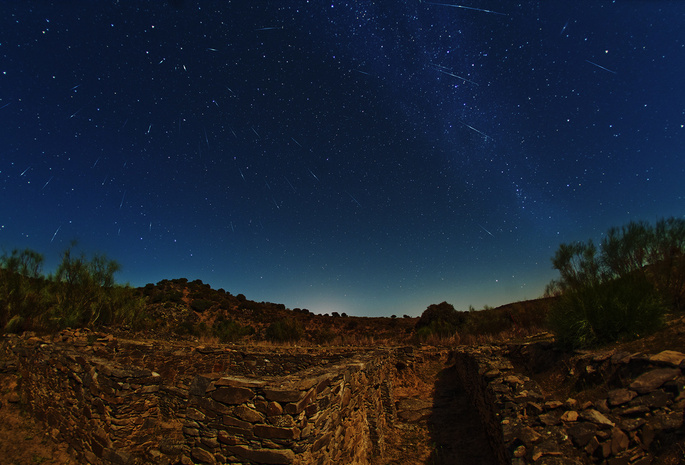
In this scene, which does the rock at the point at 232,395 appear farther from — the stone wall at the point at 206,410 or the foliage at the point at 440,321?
the foliage at the point at 440,321

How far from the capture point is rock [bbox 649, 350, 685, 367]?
442cm

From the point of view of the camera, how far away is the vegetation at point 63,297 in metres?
14.6

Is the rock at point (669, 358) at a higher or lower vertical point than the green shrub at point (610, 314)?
lower

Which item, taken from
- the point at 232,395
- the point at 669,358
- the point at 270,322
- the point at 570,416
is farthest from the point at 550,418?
the point at 270,322

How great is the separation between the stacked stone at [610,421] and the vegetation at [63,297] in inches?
810

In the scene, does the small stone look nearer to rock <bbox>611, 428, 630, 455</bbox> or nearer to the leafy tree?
rock <bbox>611, 428, 630, 455</bbox>

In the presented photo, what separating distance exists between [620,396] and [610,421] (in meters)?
0.61

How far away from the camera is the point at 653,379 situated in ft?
14.0

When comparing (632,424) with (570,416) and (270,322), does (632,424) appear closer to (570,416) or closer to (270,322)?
(570,416)

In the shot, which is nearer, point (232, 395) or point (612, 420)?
point (232, 395)

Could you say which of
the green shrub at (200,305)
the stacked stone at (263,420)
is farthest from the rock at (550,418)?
the green shrub at (200,305)

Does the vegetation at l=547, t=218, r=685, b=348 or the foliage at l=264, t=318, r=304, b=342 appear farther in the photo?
the foliage at l=264, t=318, r=304, b=342

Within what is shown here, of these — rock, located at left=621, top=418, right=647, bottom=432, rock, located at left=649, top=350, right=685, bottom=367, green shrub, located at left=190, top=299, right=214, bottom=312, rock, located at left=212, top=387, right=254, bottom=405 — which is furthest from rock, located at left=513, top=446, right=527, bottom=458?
green shrub, located at left=190, top=299, right=214, bottom=312

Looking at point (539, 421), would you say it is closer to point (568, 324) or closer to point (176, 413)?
point (568, 324)
